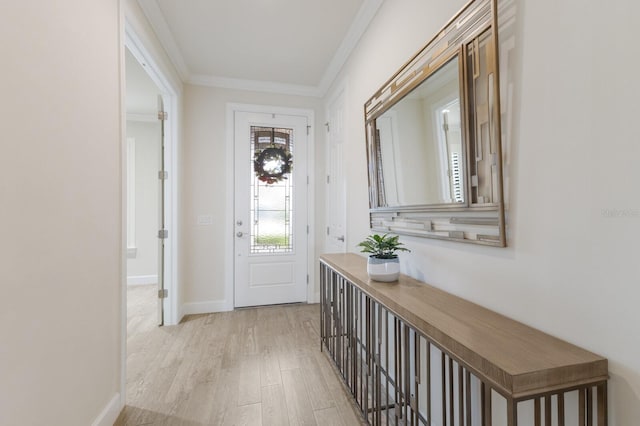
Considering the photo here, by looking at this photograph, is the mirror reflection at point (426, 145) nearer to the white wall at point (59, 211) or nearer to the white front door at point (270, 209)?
the white wall at point (59, 211)

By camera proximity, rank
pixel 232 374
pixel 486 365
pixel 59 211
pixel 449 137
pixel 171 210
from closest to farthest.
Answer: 1. pixel 486 365
2. pixel 59 211
3. pixel 449 137
4. pixel 232 374
5. pixel 171 210

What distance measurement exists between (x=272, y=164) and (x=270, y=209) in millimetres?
547

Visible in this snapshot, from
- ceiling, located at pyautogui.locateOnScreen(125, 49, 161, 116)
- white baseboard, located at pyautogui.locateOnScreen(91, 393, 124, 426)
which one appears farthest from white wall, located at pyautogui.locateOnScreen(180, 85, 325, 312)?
white baseboard, located at pyautogui.locateOnScreen(91, 393, 124, 426)

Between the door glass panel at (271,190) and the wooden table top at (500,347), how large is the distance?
238 centimetres

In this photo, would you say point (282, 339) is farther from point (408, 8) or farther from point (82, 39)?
point (408, 8)

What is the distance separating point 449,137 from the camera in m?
1.28

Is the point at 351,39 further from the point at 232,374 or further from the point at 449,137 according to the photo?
the point at 232,374

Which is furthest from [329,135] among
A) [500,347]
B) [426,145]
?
[500,347]

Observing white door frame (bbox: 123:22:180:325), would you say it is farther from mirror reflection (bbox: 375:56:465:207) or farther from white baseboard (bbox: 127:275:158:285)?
mirror reflection (bbox: 375:56:465:207)

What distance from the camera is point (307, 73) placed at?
3.18 metres

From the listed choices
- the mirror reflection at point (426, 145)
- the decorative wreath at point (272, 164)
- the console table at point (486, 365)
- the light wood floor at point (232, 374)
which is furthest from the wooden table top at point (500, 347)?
Answer: the decorative wreath at point (272, 164)

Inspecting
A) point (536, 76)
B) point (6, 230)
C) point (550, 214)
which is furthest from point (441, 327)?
point (6, 230)

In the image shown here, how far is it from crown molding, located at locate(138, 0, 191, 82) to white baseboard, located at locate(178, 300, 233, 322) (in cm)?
252

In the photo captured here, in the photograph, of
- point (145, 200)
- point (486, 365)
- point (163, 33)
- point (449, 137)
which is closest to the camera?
point (486, 365)
